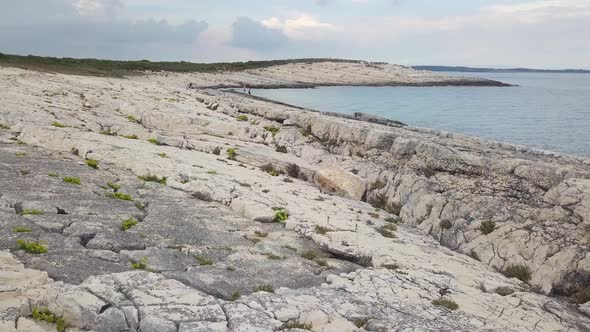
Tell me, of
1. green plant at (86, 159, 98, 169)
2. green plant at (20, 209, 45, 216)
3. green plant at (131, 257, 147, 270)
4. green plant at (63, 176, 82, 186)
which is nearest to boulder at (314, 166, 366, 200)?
green plant at (86, 159, 98, 169)

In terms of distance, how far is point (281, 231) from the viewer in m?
18.0

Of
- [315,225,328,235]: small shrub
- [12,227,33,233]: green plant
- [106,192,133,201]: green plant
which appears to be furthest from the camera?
[106,192,133,201]: green plant

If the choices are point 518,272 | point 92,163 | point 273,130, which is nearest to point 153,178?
point 92,163

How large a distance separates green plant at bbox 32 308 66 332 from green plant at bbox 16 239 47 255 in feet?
10.0

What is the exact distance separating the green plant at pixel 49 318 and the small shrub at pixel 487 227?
1632cm

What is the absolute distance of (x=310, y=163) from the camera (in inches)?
1180

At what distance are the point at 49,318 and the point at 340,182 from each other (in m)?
17.9

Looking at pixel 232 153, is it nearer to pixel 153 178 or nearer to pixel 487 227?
pixel 153 178

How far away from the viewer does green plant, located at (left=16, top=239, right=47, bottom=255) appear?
12539mm

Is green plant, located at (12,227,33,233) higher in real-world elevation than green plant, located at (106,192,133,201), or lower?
higher

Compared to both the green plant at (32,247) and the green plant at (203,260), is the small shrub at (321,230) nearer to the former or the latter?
the green plant at (203,260)

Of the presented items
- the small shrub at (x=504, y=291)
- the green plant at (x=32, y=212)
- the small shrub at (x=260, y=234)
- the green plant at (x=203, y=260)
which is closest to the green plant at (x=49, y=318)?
the green plant at (x=203, y=260)

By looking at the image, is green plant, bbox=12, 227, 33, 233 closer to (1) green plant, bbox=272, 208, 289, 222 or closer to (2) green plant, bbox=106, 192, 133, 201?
(2) green plant, bbox=106, 192, 133, 201

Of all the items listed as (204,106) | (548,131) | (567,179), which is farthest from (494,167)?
(548,131)
